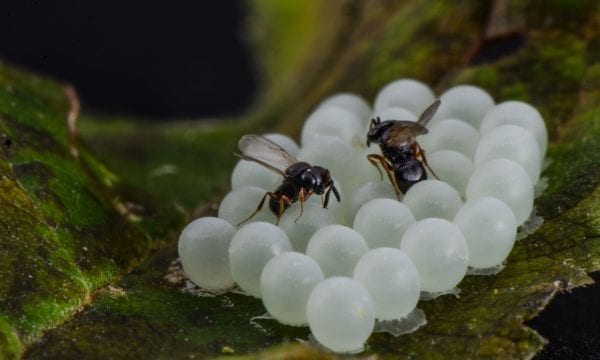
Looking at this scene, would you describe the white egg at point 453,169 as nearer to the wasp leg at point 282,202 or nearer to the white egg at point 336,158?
the white egg at point 336,158

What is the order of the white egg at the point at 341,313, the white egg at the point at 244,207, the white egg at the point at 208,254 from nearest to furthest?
1. the white egg at the point at 341,313
2. the white egg at the point at 208,254
3. the white egg at the point at 244,207

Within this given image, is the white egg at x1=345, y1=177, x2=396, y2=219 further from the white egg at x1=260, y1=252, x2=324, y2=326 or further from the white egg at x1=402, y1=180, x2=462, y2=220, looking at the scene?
the white egg at x1=260, y1=252, x2=324, y2=326

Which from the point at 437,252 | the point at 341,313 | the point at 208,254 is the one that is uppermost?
the point at 208,254

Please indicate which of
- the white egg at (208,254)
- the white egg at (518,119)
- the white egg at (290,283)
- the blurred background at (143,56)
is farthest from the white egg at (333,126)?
the blurred background at (143,56)

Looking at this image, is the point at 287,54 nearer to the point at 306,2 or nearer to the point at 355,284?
the point at 306,2

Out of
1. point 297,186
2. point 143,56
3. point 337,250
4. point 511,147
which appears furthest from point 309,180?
point 143,56

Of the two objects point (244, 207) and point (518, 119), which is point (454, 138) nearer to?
point (518, 119)
